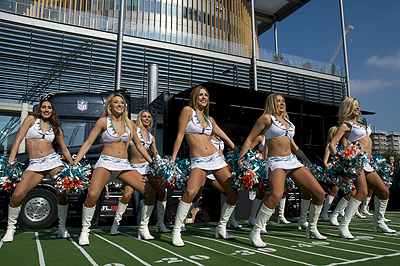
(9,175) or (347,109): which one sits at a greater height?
(347,109)

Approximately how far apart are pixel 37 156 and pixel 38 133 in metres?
0.33

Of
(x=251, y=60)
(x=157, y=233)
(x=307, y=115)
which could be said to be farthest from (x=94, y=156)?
(x=251, y=60)

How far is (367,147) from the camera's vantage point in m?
4.88

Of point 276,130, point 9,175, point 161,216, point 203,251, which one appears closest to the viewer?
point 203,251

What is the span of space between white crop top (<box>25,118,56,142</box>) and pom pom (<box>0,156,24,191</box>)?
0.44m

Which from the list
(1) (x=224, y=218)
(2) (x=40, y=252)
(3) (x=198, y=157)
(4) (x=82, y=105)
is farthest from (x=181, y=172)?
(4) (x=82, y=105)

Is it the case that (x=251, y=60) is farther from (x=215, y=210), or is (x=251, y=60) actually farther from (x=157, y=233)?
(x=157, y=233)

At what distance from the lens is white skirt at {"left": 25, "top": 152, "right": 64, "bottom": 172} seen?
436cm

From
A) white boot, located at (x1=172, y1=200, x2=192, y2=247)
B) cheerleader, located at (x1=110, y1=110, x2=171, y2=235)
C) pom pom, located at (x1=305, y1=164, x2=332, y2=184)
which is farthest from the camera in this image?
cheerleader, located at (x1=110, y1=110, x2=171, y2=235)

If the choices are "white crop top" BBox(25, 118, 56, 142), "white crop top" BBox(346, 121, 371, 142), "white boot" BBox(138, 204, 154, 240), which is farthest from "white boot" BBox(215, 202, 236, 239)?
"white crop top" BBox(25, 118, 56, 142)

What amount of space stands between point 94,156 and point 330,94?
22790 millimetres

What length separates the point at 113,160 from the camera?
163 inches

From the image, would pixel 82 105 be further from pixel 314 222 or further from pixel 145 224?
pixel 314 222

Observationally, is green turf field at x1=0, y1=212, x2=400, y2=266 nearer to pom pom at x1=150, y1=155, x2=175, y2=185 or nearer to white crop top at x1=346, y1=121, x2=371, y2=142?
pom pom at x1=150, y1=155, x2=175, y2=185
